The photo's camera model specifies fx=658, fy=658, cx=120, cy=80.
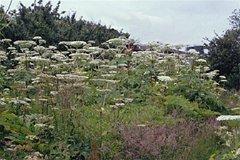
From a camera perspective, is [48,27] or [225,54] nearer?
[48,27]

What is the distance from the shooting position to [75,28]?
746 inches

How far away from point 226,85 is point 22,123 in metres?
11.7

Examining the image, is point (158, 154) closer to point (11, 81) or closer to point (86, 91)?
point (86, 91)

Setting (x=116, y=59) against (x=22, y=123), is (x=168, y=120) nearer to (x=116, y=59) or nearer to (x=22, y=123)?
(x=22, y=123)

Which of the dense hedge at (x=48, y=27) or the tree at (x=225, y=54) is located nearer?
the dense hedge at (x=48, y=27)

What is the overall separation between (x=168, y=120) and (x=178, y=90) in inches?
86.0


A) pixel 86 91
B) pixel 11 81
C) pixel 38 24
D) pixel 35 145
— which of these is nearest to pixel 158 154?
pixel 35 145

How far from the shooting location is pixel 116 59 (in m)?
12.2

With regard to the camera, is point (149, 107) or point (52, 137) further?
point (149, 107)

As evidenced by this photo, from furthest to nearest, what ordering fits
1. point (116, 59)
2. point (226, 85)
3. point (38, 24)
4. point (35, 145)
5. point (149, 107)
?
1. point (226, 85)
2. point (38, 24)
3. point (116, 59)
4. point (149, 107)
5. point (35, 145)

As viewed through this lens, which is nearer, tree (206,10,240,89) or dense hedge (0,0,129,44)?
dense hedge (0,0,129,44)

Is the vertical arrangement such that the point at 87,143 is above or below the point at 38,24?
below

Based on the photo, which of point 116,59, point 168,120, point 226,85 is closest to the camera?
point 168,120

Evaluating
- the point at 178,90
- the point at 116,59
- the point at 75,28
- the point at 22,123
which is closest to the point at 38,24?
the point at 75,28
